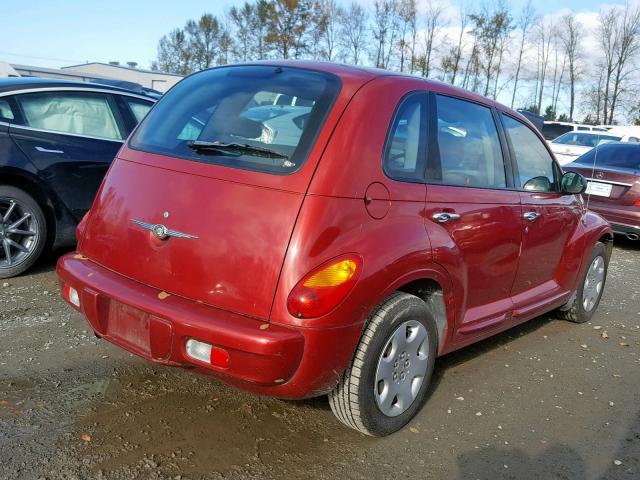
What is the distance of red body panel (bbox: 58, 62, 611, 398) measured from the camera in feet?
8.25

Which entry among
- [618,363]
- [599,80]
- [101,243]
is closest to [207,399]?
[101,243]

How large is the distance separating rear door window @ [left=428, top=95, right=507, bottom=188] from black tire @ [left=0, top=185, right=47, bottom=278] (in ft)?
11.4

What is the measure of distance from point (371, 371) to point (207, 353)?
2.50 ft

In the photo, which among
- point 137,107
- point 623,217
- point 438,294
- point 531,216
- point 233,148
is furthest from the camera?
point 623,217

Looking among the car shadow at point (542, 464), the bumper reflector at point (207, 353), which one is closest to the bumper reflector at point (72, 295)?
the bumper reflector at point (207, 353)

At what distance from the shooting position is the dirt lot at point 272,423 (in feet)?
8.91

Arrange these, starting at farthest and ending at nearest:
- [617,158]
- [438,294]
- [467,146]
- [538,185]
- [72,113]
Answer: [617,158], [72,113], [538,185], [467,146], [438,294]

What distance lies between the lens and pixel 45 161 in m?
5.01

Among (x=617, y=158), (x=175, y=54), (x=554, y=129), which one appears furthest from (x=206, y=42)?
(x=617, y=158)

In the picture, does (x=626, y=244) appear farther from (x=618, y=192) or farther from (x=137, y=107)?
(x=137, y=107)

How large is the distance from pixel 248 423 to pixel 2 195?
3.07m

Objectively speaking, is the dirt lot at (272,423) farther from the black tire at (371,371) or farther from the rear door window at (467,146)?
the rear door window at (467,146)

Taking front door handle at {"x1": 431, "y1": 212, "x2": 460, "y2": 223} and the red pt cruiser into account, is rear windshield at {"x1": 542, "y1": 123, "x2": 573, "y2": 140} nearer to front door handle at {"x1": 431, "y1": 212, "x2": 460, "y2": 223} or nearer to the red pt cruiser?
the red pt cruiser

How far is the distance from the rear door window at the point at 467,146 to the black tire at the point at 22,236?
3.49m
